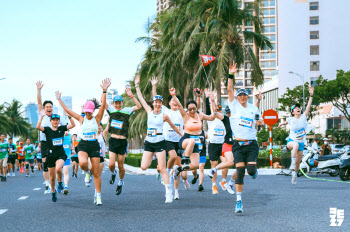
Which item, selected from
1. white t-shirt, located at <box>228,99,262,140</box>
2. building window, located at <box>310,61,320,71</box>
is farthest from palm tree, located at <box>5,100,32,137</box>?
white t-shirt, located at <box>228,99,262,140</box>

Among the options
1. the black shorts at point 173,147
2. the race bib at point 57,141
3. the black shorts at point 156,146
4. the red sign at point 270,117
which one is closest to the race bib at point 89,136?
the black shorts at point 156,146

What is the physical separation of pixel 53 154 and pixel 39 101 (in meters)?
1.23

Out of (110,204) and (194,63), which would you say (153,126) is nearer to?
(110,204)

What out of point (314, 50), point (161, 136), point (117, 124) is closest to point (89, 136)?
point (117, 124)

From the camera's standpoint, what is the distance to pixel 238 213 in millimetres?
9617

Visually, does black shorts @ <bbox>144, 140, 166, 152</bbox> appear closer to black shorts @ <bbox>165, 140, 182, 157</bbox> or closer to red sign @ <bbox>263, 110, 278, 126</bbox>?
black shorts @ <bbox>165, 140, 182, 157</bbox>

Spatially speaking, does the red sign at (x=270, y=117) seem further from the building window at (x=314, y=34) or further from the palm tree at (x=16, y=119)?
the palm tree at (x=16, y=119)

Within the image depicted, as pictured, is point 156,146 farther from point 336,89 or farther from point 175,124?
point 336,89

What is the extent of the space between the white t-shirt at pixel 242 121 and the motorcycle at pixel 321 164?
14.3 metres

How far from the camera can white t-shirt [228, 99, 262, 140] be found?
32.9 feet

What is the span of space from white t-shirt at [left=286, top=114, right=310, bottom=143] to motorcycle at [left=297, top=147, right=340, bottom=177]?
7.22 metres

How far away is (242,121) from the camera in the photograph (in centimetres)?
1005

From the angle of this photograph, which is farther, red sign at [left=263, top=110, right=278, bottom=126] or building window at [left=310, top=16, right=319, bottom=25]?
building window at [left=310, top=16, right=319, bottom=25]

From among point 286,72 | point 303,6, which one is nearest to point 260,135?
point 286,72
